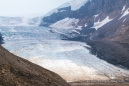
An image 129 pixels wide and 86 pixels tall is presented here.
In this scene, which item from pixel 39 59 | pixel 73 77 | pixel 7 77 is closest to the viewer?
pixel 7 77

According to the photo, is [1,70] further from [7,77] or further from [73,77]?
[73,77]

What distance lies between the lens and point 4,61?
1770 centimetres

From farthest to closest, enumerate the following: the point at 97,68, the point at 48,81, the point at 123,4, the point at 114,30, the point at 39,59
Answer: the point at 123,4
the point at 114,30
the point at 39,59
the point at 97,68
the point at 48,81

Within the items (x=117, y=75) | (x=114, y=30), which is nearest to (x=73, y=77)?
(x=117, y=75)

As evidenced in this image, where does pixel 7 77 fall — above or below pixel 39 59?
below

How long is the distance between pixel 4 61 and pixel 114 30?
124 meters

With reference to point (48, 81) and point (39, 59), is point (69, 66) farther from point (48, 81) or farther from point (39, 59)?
point (48, 81)

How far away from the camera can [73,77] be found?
48.4 metres

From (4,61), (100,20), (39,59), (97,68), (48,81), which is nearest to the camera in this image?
(4,61)

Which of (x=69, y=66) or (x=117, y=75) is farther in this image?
(x=69, y=66)

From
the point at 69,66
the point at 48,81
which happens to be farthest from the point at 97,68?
the point at 48,81

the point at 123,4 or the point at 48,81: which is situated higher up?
the point at 123,4

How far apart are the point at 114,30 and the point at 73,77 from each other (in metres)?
93.9

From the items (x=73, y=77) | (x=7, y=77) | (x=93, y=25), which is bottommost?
(x=7, y=77)
